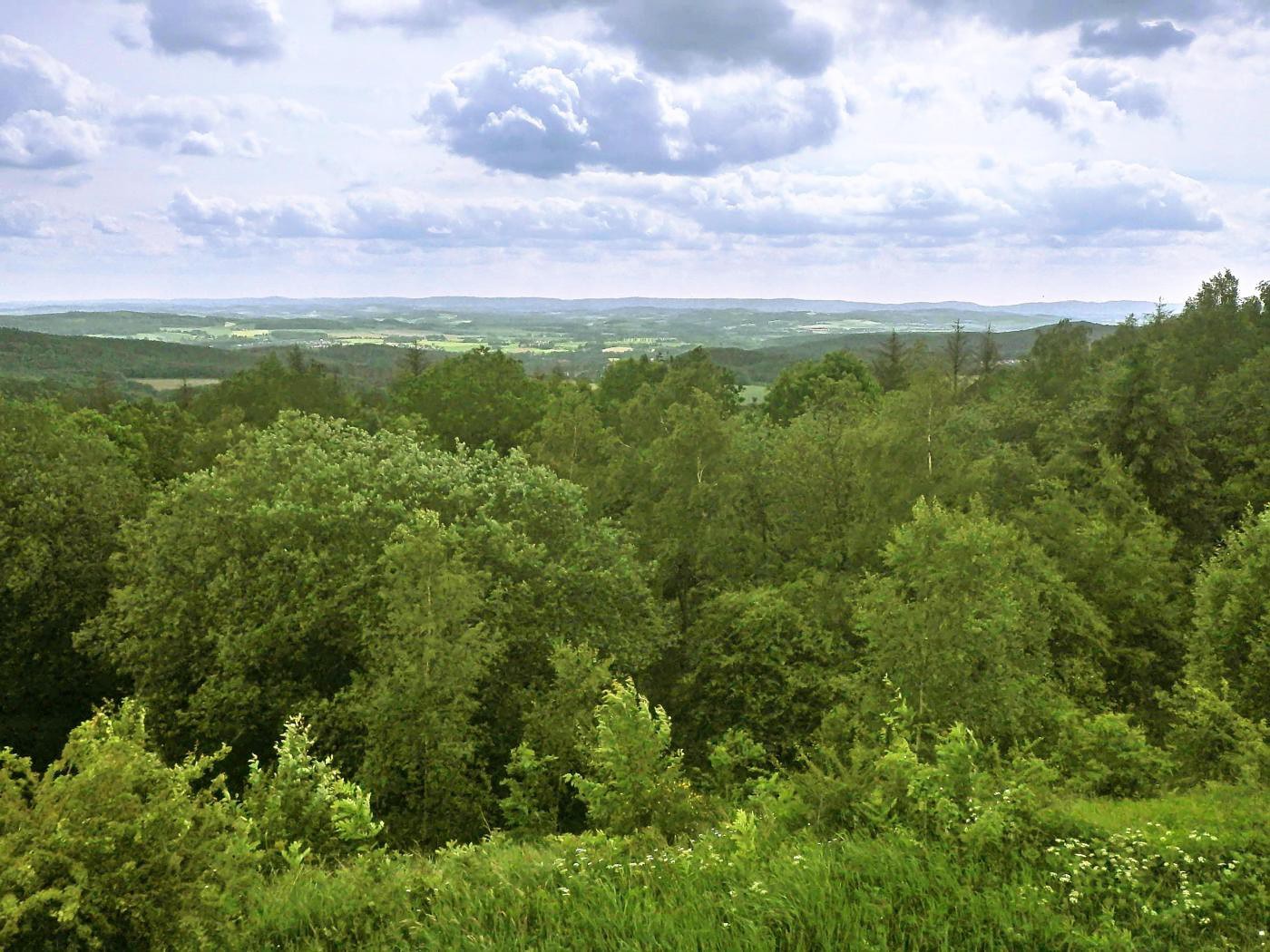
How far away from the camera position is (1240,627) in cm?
2027

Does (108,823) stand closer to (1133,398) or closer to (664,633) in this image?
(664,633)

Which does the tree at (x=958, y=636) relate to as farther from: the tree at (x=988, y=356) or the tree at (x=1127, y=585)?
the tree at (x=988, y=356)

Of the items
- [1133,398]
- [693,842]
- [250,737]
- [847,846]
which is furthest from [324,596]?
[1133,398]

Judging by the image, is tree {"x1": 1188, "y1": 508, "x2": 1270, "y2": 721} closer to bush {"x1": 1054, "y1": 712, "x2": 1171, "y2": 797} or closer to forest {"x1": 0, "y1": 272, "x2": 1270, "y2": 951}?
forest {"x1": 0, "y1": 272, "x2": 1270, "y2": 951}

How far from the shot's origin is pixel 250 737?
20.0m

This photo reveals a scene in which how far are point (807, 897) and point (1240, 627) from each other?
1845cm

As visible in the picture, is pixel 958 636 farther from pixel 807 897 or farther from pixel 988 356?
pixel 988 356

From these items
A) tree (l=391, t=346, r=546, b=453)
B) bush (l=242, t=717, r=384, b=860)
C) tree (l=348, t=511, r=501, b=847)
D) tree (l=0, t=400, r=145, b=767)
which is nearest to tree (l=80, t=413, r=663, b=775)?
tree (l=348, t=511, r=501, b=847)

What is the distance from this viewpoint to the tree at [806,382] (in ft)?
175

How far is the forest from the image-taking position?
7316mm

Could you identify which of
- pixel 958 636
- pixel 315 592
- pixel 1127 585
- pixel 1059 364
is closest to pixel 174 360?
pixel 1059 364

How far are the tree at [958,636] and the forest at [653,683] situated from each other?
0.30 feet

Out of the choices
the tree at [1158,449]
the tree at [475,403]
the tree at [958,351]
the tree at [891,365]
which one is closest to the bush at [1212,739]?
the tree at [1158,449]

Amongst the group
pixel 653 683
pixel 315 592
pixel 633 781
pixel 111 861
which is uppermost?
pixel 111 861
